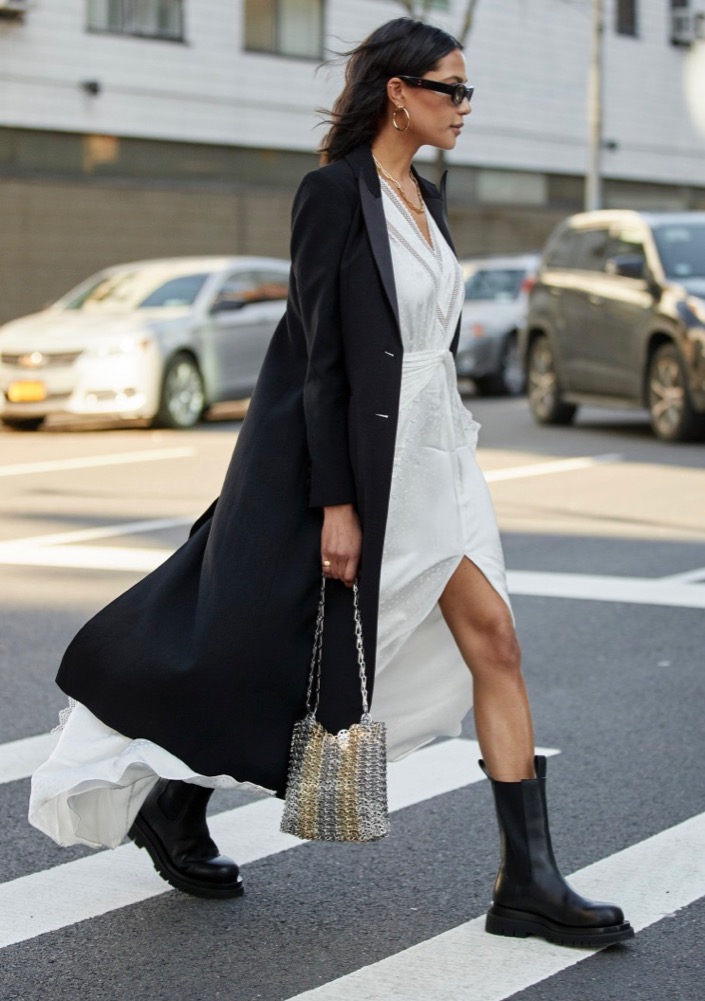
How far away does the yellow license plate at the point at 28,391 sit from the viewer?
15.5 meters

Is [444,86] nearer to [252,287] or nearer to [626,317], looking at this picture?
[626,317]

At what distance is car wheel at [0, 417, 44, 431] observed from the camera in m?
16.4

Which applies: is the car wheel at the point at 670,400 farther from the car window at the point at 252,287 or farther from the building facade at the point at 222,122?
the building facade at the point at 222,122

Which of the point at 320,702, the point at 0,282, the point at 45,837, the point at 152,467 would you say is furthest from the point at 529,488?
the point at 0,282

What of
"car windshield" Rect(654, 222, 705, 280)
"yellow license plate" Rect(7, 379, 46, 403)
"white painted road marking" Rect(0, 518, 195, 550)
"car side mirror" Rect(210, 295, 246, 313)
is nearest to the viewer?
"white painted road marking" Rect(0, 518, 195, 550)

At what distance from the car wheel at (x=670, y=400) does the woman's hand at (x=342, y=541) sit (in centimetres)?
1063

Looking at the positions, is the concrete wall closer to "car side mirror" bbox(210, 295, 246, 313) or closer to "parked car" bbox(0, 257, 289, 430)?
"parked car" bbox(0, 257, 289, 430)

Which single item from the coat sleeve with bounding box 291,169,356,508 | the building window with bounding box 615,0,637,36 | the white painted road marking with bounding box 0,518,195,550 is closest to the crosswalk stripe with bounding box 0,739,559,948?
the coat sleeve with bounding box 291,169,356,508

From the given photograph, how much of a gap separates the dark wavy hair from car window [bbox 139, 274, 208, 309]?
1298cm

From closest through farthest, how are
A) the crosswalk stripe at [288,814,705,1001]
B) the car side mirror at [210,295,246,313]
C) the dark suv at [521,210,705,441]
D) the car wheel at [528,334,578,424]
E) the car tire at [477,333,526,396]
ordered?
1. the crosswalk stripe at [288,814,705,1001]
2. the dark suv at [521,210,705,441]
3. the car wheel at [528,334,578,424]
4. the car side mirror at [210,295,246,313]
5. the car tire at [477,333,526,396]

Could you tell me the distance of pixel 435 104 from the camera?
3646 mm

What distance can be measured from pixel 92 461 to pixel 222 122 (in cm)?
1672

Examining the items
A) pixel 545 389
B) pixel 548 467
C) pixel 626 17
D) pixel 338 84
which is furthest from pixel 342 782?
pixel 626 17

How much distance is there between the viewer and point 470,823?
4609mm
